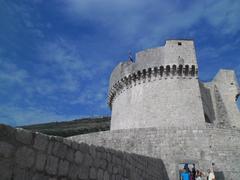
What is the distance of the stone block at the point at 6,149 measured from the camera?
2645 mm

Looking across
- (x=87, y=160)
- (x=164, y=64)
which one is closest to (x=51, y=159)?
(x=87, y=160)

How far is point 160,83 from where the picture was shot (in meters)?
18.6

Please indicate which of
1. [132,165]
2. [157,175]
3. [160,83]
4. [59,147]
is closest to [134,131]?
[157,175]

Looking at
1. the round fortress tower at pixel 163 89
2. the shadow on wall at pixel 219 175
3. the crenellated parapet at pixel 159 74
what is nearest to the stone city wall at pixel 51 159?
the shadow on wall at pixel 219 175

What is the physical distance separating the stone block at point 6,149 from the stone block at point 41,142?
1.30ft

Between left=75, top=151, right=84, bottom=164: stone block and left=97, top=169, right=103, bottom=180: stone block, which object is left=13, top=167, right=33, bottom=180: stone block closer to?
left=75, top=151, right=84, bottom=164: stone block

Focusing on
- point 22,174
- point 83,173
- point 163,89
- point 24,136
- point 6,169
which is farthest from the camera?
point 163,89

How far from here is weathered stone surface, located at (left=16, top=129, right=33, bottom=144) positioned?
9.49 feet

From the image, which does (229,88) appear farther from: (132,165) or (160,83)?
(132,165)

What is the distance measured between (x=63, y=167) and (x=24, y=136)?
95 centimetres

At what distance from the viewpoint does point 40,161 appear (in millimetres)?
3211

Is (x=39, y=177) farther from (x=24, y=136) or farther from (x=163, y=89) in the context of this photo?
(x=163, y=89)

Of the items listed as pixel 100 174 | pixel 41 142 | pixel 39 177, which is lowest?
pixel 39 177

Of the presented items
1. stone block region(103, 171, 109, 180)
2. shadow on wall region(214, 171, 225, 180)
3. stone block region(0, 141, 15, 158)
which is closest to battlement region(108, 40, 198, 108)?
shadow on wall region(214, 171, 225, 180)
